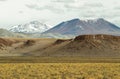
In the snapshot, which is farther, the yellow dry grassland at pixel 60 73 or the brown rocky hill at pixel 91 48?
the brown rocky hill at pixel 91 48

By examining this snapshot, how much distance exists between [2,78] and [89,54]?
13563 centimetres

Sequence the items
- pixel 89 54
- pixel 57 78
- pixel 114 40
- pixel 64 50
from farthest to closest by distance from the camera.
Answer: pixel 114 40, pixel 64 50, pixel 89 54, pixel 57 78

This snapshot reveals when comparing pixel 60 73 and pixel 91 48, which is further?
pixel 91 48

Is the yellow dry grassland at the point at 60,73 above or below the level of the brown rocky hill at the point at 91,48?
above

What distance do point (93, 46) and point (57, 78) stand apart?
478ft

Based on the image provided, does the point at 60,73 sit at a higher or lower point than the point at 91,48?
higher

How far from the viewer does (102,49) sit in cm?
18138

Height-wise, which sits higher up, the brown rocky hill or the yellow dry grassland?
the yellow dry grassland

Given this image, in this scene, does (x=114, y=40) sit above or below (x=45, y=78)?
below

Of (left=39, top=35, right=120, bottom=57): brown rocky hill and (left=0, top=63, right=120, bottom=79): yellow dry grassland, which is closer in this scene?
(left=0, top=63, right=120, bottom=79): yellow dry grassland

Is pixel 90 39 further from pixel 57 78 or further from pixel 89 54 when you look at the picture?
pixel 57 78

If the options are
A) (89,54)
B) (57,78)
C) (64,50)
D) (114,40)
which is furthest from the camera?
(114,40)

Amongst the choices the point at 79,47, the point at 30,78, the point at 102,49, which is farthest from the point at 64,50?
the point at 30,78

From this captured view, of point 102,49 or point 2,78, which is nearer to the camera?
point 2,78
